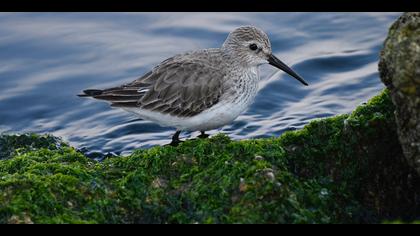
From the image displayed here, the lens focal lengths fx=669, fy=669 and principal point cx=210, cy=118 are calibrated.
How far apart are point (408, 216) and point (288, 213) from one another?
44.2 inches

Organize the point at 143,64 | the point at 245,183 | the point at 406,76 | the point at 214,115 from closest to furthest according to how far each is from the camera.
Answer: the point at 406,76 < the point at 245,183 < the point at 214,115 < the point at 143,64

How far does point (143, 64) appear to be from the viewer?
11.3 metres

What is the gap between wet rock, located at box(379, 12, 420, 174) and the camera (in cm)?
511

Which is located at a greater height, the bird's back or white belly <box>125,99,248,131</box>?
the bird's back

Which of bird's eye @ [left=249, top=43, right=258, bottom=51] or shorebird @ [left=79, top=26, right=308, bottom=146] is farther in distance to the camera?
bird's eye @ [left=249, top=43, right=258, bottom=51]

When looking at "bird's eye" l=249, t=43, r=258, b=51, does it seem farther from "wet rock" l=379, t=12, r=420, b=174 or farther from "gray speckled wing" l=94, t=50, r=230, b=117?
"wet rock" l=379, t=12, r=420, b=174

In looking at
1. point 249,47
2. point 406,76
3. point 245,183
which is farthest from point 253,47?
point 406,76

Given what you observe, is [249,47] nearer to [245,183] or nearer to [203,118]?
[203,118]

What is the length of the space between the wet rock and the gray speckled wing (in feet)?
7.78

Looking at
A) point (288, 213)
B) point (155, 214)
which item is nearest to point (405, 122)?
point (288, 213)

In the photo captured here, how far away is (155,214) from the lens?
5.53 m

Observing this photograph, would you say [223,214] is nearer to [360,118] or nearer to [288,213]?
[288,213]

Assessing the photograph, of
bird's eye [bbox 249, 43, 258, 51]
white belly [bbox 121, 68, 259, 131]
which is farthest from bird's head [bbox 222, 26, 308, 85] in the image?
white belly [bbox 121, 68, 259, 131]

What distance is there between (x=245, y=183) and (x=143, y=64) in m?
6.20
